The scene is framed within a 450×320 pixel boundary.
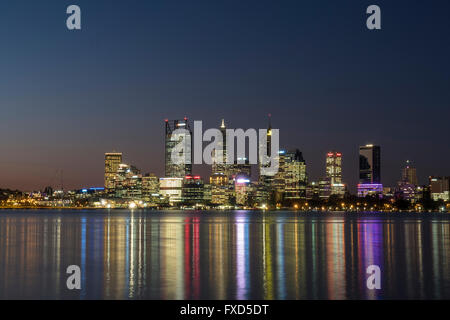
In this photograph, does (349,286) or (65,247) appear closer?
(349,286)

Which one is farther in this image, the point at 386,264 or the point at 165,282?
the point at 386,264

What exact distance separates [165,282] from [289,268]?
9193mm

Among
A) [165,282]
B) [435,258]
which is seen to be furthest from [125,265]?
[435,258]

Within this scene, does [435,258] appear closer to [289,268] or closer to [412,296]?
[289,268]

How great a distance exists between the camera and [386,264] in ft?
125
